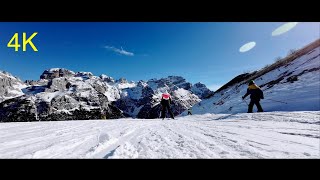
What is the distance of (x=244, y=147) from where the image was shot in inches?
162

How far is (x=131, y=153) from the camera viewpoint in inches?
146
